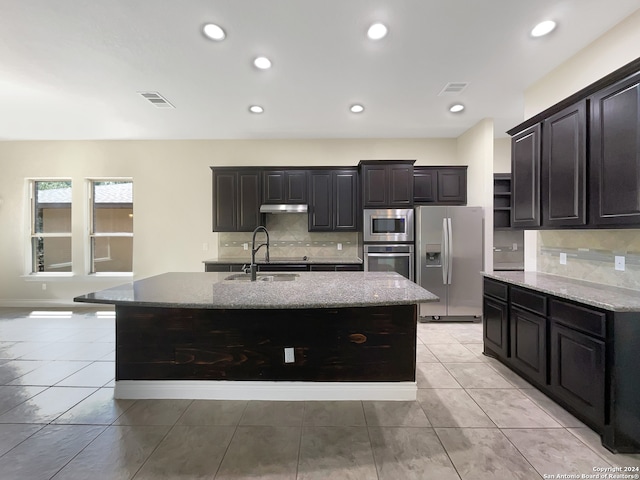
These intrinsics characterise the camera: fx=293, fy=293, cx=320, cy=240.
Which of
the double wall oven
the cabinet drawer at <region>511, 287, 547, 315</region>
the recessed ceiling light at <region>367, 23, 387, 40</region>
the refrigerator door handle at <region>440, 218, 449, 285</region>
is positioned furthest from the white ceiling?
the cabinet drawer at <region>511, 287, 547, 315</region>

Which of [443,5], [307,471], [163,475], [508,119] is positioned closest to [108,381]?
[163,475]

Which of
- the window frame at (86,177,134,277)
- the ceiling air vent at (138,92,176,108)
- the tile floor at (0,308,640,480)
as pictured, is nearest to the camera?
the tile floor at (0,308,640,480)

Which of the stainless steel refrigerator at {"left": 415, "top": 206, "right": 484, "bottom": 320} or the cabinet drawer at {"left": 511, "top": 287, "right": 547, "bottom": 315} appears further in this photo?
the stainless steel refrigerator at {"left": 415, "top": 206, "right": 484, "bottom": 320}

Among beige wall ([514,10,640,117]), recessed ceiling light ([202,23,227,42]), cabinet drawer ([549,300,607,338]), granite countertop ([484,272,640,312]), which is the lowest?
cabinet drawer ([549,300,607,338])

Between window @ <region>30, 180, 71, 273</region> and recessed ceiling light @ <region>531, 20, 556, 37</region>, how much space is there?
6926 millimetres

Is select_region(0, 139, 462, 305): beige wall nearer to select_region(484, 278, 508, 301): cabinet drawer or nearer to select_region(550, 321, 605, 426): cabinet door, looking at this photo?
select_region(484, 278, 508, 301): cabinet drawer

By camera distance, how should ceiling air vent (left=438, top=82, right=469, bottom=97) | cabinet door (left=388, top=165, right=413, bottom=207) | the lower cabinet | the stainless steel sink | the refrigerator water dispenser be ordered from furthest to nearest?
cabinet door (left=388, top=165, right=413, bottom=207) → the refrigerator water dispenser → ceiling air vent (left=438, top=82, right=469, bottom=97) → the stainless steel sink → the lower cabinet

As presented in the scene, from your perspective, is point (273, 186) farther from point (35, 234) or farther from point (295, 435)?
point (35, 234)

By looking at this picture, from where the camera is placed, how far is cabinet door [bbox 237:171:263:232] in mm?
4703

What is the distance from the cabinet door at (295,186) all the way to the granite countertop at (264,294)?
2.30 metres

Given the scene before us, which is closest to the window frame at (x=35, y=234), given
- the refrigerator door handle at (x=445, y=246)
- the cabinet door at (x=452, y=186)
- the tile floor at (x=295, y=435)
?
the tile floor at (x=295, y=435)

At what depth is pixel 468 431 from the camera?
195 centimetres

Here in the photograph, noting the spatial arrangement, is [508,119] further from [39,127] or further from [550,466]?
[39,127]

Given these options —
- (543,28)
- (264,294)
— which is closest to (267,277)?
(264,294)
